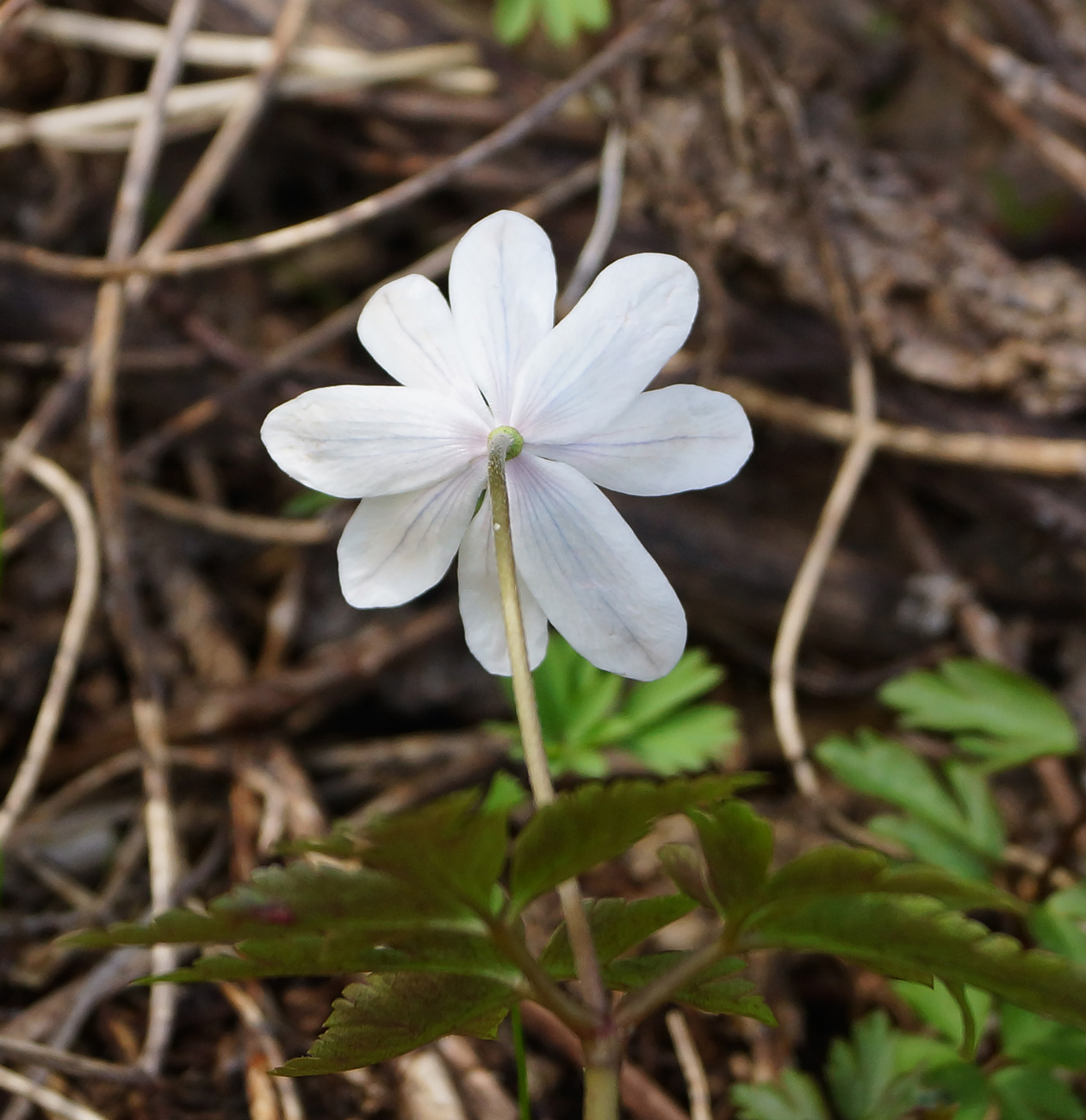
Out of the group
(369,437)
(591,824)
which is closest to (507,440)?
(369,437)

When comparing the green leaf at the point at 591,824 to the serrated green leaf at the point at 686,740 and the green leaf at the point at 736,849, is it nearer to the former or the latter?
the green leaf at the point at 736,849

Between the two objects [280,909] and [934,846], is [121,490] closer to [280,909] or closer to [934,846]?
[280,909]

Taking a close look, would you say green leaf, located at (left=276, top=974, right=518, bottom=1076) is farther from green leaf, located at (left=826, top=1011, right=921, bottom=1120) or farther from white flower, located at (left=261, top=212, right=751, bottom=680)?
green leaf, located at (left=826, top=1011, right=921, bottom=1120)

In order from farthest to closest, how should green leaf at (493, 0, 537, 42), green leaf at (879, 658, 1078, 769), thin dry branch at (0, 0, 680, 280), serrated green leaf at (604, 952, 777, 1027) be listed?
green leaf at (493, 0, 537, 42)
thin dry branch at (0, 0, 680, 280)
green leaf at (879, 658, 1078, 769)
serrated green leaf at (604, 952, 777, 1027)

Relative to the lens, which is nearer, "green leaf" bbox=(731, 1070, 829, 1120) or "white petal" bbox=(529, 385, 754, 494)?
"white petal" bbox=(529, 385, 754, 494)

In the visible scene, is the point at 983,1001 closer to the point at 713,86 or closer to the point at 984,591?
the point at 984,591

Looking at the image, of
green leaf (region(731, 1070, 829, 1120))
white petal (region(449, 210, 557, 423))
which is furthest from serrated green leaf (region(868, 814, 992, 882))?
white petal (region(449, 210, 557, 423))
